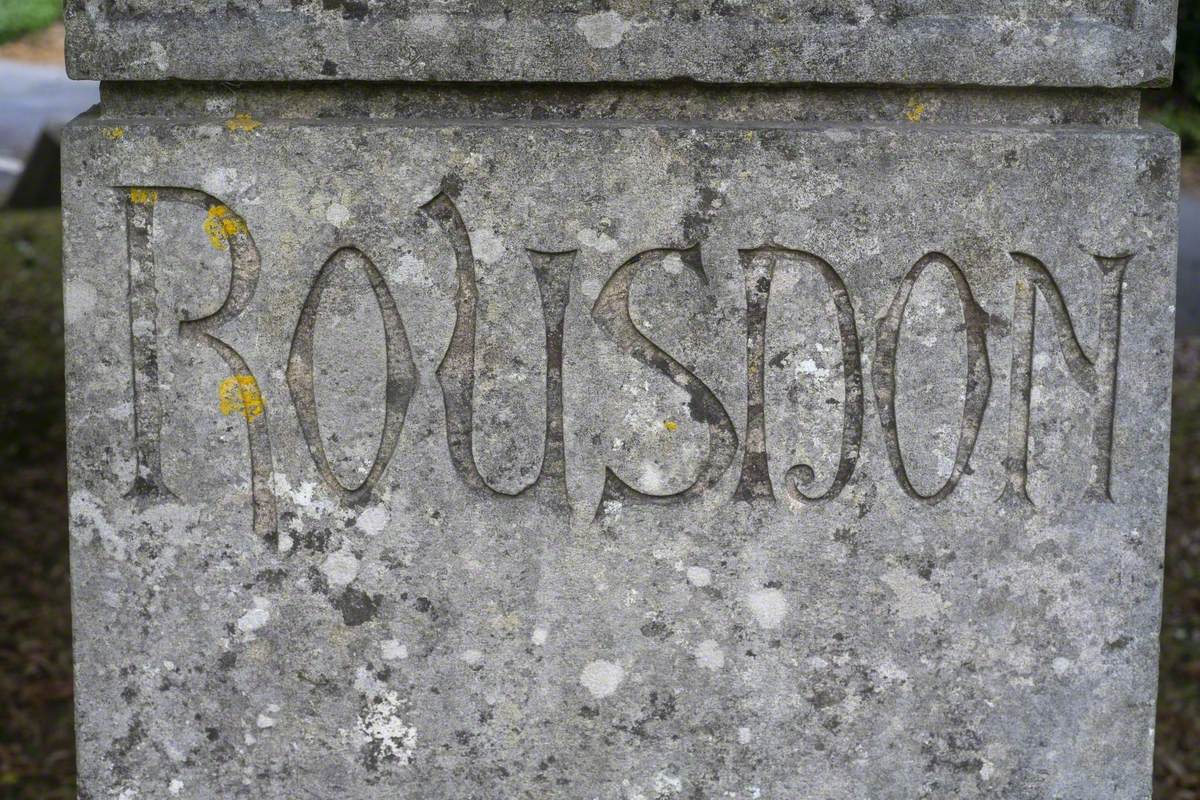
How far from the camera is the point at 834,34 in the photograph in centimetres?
194

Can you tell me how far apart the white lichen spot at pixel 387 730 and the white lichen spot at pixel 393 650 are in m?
0.06

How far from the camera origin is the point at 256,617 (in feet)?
6.79

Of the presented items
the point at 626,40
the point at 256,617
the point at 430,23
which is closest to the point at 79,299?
the point at 256,617

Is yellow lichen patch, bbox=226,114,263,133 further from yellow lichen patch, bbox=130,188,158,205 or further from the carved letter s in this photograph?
the carved letter s

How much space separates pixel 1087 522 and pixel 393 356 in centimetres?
110

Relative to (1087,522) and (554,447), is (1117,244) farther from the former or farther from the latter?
(554,447)

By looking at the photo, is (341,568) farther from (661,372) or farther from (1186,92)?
(1186,92)

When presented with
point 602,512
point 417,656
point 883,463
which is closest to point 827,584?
point 883,463

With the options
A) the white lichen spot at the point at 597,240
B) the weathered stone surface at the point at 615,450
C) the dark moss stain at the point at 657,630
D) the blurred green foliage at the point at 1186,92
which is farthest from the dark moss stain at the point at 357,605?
the blurred green foliage at the point at 1186,92

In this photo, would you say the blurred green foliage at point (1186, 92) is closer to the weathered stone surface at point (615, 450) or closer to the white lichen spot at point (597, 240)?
the weathered stone surface at point (615, 450)

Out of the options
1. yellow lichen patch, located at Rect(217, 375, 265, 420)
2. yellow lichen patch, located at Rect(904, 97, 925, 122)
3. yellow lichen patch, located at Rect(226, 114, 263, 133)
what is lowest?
yellow lichen patch, located at Rect(217, 375, 265, 420)

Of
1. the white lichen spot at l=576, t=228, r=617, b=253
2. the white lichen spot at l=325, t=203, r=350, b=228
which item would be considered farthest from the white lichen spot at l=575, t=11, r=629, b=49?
the white lichen spot at l=325, t=203, r=350, b=228

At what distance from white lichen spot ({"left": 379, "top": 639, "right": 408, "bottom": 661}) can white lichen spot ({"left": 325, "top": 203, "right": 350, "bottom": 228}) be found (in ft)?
2.10

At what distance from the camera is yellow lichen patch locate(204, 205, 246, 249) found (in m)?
1.97
